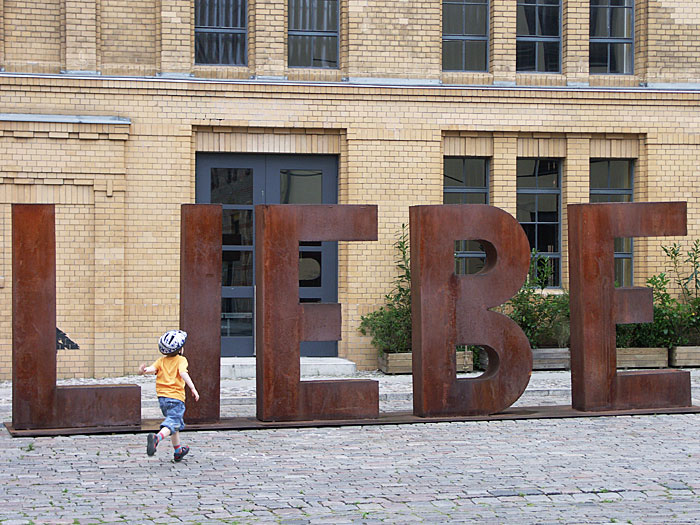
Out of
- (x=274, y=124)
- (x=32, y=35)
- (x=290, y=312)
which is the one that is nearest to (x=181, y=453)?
(x=290, y=312)

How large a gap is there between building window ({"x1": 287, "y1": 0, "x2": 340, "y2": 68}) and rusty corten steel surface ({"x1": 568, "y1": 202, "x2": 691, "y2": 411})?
19.4 feet

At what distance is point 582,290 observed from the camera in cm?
1138

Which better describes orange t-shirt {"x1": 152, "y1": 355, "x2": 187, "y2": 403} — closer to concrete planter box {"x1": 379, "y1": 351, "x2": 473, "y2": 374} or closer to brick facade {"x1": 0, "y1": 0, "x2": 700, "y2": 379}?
brick facade {"x1": 0, "y1": 0, "x2": 700, "y2": 379}

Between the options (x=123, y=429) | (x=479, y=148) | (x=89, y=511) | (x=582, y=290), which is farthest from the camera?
(x=479, y=148)

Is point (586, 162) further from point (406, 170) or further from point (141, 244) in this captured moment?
point (141, 244)

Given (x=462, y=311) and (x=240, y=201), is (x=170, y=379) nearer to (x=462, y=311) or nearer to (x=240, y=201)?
(x=462, y=311)

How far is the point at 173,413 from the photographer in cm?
896

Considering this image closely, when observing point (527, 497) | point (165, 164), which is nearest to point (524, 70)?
point (165, 164)

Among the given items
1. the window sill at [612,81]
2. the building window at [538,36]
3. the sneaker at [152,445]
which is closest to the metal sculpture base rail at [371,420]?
the sneaker at [152,445]

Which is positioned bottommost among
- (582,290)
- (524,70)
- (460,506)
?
(460,506)

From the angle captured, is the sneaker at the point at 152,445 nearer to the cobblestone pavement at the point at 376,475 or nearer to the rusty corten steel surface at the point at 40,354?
the cobblestone pavement at the point at 376,475

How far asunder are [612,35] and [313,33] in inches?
190

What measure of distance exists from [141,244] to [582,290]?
6627mm

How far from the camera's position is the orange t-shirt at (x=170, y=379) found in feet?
29.8
